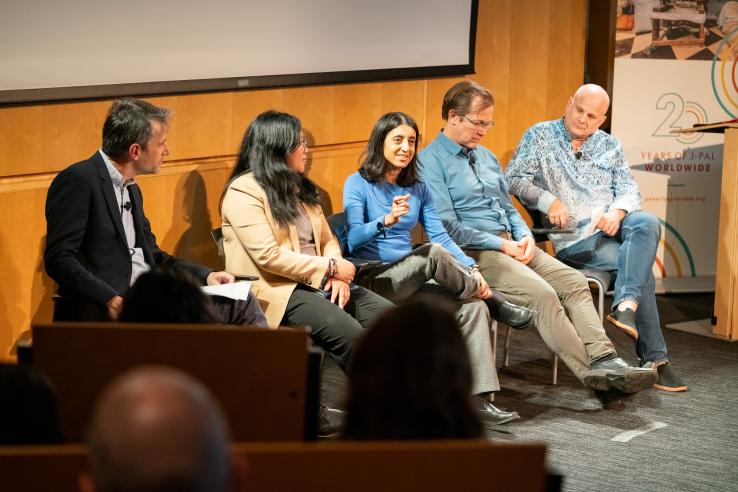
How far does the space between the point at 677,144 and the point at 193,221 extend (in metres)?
3.43

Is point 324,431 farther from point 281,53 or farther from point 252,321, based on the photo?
point 281,53

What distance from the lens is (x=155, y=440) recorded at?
96 centimetres

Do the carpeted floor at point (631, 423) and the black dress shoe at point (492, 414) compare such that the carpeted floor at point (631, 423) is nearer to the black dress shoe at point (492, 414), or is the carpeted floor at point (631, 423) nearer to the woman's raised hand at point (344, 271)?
the black dress shoe at point (492, 414)

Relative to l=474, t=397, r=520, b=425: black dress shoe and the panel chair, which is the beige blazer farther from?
the panel chair

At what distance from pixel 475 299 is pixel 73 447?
289 cm

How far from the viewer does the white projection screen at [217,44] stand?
370cm

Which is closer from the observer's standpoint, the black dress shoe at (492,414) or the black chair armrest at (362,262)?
the black dress shoe at (492,414)

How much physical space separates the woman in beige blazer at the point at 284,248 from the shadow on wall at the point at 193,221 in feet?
1.58

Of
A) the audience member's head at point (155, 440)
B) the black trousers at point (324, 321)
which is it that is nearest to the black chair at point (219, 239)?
the black trousers at point (324, 321)

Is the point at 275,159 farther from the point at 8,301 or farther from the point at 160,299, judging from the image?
the point at 160,299

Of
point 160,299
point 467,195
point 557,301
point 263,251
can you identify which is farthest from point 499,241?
point 160,299

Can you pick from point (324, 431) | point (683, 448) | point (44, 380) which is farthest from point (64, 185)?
point (683, 448)

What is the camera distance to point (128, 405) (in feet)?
3.18

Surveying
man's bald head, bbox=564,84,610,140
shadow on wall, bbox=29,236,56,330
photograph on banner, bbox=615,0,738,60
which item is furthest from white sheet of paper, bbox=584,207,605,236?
shadow on wall, bbox=29,236,56,330
